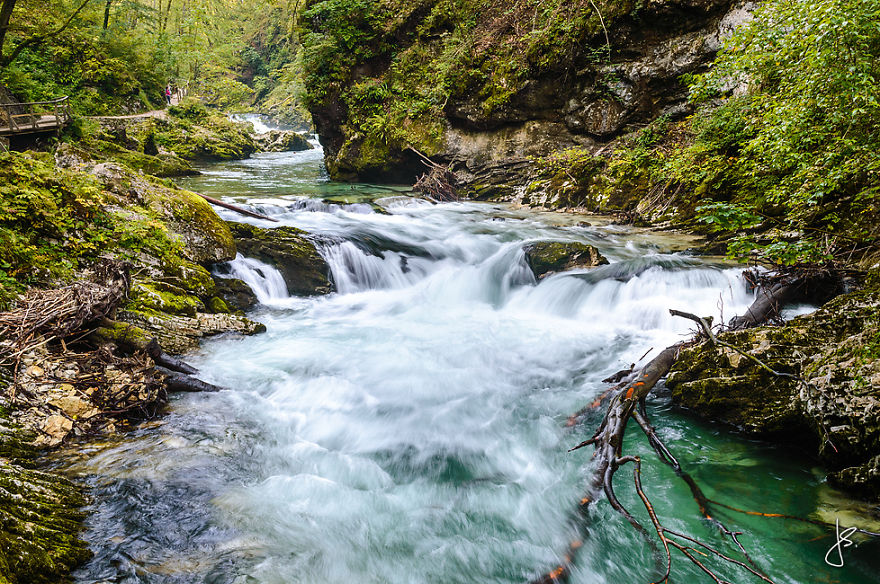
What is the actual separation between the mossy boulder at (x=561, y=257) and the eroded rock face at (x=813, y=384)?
3.98m

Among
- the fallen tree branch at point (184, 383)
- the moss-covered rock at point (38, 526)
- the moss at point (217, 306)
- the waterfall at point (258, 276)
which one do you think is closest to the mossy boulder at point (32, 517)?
the moss-covered rock at point (38, 526)

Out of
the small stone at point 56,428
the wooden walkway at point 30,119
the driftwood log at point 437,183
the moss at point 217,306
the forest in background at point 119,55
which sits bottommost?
the small stone at point 56,428

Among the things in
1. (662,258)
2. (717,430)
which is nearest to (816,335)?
(717,430)

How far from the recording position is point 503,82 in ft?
44.0

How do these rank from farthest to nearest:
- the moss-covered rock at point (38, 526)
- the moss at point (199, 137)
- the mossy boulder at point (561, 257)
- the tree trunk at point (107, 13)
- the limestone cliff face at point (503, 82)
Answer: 1. the tree trunk at point (107, 13)
2. the moss at point (199, 137)
3. the limestone cliff face at point (503, 82)
4. the mossy boulder at point (561, 257)
5. the moss-covered rock at point (38, 526)

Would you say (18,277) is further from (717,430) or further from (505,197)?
(505,197)

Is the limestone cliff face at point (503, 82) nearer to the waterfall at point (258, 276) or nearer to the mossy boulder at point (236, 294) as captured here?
the waterfall at point (258, 276)

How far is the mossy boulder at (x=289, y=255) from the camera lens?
790cm

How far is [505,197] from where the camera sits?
1402 centimetres

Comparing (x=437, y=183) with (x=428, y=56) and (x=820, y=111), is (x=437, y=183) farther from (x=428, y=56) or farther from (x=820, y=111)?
(x=820, y=111)

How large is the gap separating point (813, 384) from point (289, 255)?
302 inches

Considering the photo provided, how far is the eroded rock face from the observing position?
2920 mm

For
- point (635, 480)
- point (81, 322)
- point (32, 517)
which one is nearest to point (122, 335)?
point (81, 322)

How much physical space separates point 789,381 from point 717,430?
73 centimetres
